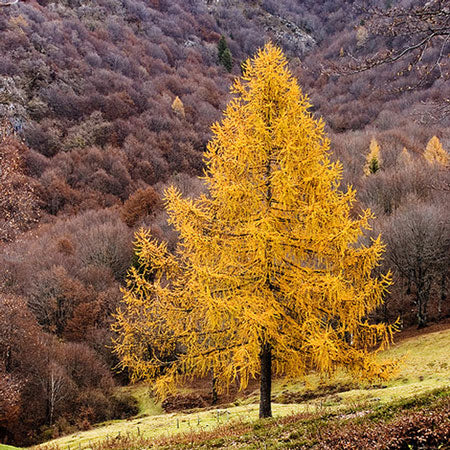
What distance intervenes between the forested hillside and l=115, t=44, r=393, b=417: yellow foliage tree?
2.12m

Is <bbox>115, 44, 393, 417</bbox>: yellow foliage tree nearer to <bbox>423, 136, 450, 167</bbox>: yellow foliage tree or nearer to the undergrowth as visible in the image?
the undergrowth

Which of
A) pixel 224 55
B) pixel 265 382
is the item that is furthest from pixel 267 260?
pixel 224 55

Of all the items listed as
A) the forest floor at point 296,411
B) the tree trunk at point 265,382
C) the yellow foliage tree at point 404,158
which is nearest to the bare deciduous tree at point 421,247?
the forest floor at point 296,411

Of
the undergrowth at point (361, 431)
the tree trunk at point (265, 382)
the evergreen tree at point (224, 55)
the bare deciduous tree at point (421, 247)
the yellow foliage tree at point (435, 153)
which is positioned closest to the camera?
the undergrowth at point (361, 431)

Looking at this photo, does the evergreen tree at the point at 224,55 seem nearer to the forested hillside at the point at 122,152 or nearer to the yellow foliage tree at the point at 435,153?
the forested hillside at the point at 122,152

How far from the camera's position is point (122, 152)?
69688 mm

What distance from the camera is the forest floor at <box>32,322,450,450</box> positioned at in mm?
7547

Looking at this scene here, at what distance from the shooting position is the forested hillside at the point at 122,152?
1306 centimetres

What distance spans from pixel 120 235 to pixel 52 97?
4289cm

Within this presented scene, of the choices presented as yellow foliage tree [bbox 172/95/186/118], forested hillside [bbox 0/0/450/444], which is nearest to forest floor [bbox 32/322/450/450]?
forested hillside [bbox 0/0/450/444]

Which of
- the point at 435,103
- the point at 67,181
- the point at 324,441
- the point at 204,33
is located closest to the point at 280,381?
the point at 324,441

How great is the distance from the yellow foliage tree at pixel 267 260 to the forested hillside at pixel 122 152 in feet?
6.95

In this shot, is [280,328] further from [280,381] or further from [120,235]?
[120,235]

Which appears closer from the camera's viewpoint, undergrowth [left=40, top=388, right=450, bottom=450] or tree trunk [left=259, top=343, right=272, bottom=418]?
undergrowth [left=40, top=388, right=450, bottom=450]
